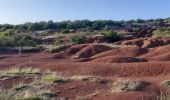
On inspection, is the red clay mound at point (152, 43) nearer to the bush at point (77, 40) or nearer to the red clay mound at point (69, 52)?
the red clay mound at point (69, 52)

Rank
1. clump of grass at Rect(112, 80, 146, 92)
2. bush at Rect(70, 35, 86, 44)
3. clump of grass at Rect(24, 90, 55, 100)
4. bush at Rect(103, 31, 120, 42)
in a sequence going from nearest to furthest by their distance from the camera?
1. clump of grass at Rect(24, 90, 55, 100)
2. clump of grass at Rect(112, 80, 146, 92)
3. bush at Rect(70, 35, 86, 44)
4. bush at Rect(103, 31, 120, 42)

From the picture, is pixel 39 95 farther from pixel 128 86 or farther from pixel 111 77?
pixel 111 77

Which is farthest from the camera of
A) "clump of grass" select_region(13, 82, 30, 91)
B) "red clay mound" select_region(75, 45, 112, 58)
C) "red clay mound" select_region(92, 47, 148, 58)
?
"red clay mound" select_region(75, 45, 112, 58)

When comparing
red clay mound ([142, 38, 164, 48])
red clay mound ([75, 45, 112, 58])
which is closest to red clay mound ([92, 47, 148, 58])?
red clay mound ([75, 45, 112, 58])

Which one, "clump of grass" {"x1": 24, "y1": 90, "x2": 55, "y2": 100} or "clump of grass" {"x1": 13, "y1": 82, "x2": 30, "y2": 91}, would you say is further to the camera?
"clump of grass" {"x1": 13, "y1": 82, "x2": 30, "y2": 91}

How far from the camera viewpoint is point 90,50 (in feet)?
133

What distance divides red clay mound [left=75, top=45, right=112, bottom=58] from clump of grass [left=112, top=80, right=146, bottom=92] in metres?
22.3

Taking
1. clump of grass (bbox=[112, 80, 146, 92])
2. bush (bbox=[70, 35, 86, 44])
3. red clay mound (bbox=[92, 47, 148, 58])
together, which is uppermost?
clump of grass (bbox=[112, 80, 146, 92])

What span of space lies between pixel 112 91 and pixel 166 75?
457cm

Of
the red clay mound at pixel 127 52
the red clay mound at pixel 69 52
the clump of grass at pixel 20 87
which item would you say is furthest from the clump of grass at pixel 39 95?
the red clay mound at pixel 69 52

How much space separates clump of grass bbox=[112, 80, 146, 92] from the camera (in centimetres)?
1560

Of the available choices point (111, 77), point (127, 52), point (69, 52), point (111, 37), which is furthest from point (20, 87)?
point (111, 37)

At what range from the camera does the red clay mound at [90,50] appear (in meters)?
39.4

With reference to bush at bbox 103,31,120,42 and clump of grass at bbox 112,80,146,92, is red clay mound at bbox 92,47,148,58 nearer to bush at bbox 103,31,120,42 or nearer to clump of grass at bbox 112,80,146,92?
clump of grass at bbox 112,80,146,92
